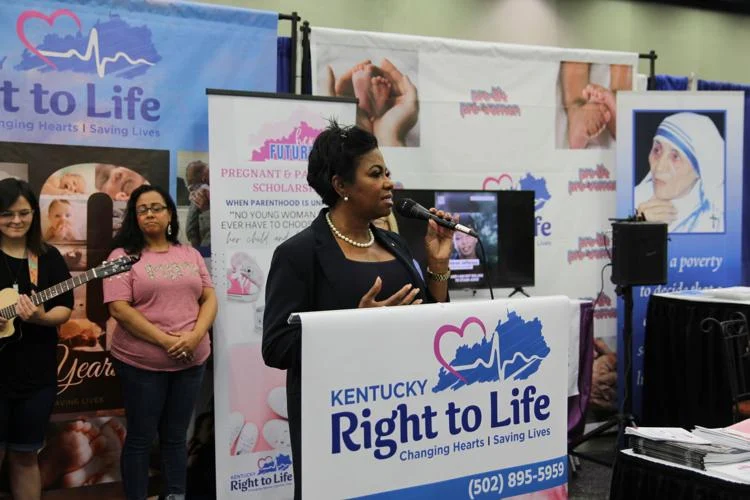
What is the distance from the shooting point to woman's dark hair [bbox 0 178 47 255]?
3.15 m

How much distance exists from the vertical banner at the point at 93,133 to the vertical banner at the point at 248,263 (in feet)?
1.27

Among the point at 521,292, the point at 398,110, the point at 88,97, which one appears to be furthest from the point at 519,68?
the point at 88,97

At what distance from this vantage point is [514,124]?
4750 millimetres

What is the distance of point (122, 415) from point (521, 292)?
239 cm

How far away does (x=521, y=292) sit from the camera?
4469 millimetres

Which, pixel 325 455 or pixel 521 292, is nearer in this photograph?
pixel 325 455

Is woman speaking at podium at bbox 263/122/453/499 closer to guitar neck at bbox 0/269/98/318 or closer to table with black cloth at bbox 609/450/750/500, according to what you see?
table with black cloth at bbox 609/450/750/500

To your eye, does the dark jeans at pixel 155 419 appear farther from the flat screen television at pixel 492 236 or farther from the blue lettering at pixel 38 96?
the flat screen television at pixel 492 236

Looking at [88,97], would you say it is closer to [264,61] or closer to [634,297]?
[264,61]

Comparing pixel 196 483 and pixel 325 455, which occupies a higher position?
pixel 325 455

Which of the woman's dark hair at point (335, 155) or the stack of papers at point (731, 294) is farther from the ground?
the woman's dark hair at point (335, 155)

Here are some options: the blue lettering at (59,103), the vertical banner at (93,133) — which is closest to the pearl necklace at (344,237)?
the vertical banner at (93,133)

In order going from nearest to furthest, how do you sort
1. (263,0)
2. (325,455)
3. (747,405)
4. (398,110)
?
(325,455), (747,405), (398,110), (263,0)

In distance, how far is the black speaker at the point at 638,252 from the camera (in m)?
4.16
